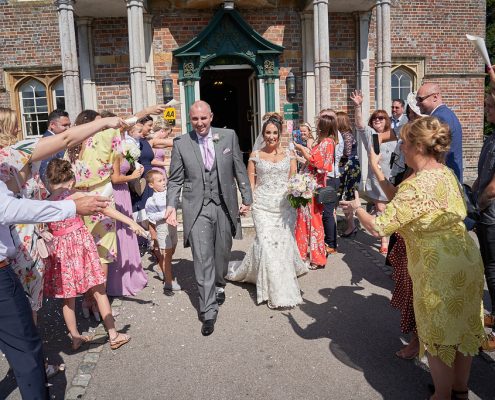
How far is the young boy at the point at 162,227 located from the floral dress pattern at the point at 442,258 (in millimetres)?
3201

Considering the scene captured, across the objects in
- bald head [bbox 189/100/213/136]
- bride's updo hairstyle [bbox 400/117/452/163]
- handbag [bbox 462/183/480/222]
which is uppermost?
bald head [bbox 189/100/213/136]

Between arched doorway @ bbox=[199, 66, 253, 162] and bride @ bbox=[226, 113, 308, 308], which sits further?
arched doorway @ bbox=[199, 66, 253, 162]

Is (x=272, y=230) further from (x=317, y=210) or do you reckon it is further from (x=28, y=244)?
(x=28, y=244)

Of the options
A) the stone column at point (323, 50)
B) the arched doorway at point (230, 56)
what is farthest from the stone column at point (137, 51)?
the stone column at point (323, 50)

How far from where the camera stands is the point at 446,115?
401 centimetres

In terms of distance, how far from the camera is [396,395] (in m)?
3.05

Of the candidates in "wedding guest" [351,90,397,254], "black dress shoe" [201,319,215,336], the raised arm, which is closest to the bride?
"black dress shoe" [201,319,215,336]

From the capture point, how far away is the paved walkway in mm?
3209

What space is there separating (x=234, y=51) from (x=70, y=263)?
27.9ft

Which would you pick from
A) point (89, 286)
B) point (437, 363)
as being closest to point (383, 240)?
point (437, 363)

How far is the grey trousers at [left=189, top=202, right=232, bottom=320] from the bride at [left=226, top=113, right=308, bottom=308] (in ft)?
1.67

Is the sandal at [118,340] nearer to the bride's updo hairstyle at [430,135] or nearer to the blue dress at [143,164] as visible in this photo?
the blue dress at [143,164]

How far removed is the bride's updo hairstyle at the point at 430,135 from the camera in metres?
2.62

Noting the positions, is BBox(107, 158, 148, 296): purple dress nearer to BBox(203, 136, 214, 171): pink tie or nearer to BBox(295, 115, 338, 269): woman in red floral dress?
BBox(203, 136, 214, 171): pink tie
